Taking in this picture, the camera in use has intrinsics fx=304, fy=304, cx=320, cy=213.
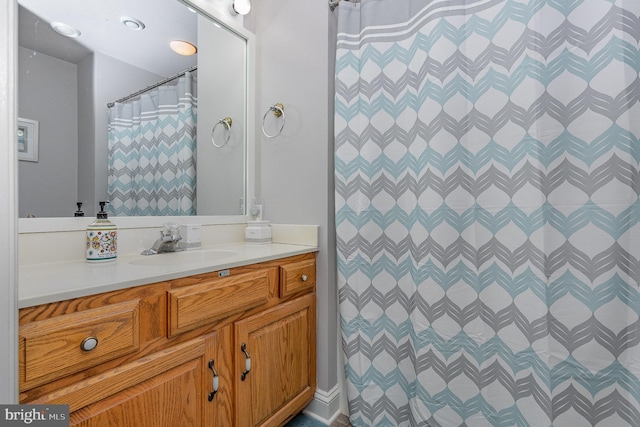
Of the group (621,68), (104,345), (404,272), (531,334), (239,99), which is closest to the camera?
(104,345)

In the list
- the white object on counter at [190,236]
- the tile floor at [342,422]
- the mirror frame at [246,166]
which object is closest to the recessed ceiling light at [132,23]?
the mirror frame at [246,166]

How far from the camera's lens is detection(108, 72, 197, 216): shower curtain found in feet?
4.07

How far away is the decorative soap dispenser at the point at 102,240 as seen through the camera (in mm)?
1030

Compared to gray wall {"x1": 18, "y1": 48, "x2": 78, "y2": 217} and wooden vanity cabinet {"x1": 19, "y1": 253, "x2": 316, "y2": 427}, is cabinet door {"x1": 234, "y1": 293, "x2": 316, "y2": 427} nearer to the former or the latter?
wooden vanity cabinet {"x1": 19, "y1": 253, "x2": 316, "y2": 427}

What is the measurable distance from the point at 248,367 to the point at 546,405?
99 centimetres

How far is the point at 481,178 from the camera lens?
3.59 ft

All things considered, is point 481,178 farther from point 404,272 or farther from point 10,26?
point 10,26

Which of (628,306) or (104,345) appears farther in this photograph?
(628,306)

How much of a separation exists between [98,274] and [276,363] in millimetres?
→ 722

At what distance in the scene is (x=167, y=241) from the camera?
4.16 feet

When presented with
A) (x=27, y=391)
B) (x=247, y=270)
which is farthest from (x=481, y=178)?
(x=27, y=391)

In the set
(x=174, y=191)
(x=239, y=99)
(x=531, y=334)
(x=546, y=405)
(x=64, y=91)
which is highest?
(x=239, y=99)

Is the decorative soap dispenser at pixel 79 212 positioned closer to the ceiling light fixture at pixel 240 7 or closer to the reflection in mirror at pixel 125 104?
the reflection in mirror at pixel 125 104

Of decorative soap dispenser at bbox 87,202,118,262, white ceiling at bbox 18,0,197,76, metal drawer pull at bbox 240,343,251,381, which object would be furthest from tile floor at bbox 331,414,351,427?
white ceiling at bbox 18,0,197,76
